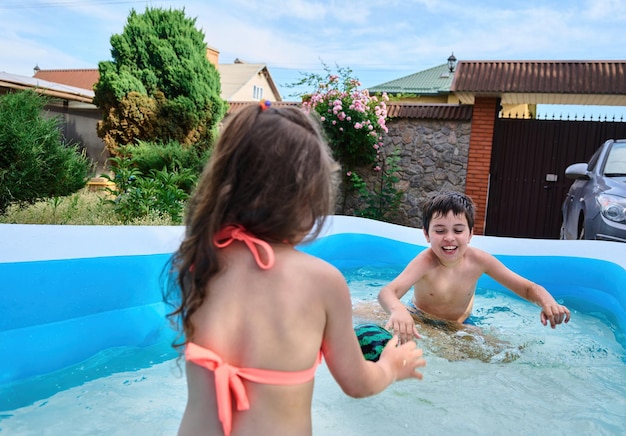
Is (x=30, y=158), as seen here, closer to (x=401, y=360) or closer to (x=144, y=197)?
(x=144, y=197)

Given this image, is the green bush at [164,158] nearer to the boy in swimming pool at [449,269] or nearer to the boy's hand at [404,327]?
the boy in swimming pool at [449,269]

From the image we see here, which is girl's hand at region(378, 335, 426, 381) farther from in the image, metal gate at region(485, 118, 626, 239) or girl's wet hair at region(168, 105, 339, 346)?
metal gate at region(485, 118, 626, 239)

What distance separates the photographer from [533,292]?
2902 millimetres

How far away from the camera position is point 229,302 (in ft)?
3.66

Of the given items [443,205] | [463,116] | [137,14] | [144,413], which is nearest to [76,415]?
[144,413]

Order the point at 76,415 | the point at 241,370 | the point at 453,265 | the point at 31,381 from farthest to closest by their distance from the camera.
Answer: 1. the point at 453,265
2. the point at 31,381
3. the point at 76,415
4. the point at 241,370

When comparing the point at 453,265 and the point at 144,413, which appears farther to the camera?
the point at 453,265

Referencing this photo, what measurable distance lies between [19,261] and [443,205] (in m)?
2.56

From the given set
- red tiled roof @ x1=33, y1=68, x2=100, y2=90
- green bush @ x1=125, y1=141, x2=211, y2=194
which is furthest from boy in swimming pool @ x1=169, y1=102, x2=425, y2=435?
red tiled roof @ x1=33, y1=68, x2=100, y2=90

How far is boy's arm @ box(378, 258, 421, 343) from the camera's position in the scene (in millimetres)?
2092

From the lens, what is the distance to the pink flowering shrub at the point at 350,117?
926cm

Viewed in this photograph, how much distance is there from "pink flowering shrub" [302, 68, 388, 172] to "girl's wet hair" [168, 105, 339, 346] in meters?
8.05

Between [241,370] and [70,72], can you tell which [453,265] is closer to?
[241,370]

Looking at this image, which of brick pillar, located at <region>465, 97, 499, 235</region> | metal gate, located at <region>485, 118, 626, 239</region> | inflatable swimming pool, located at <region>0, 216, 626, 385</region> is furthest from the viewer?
brick pillar, located at <region>465, 97, 499, 235</region>
